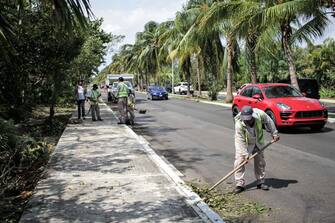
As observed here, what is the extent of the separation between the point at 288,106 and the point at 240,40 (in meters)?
11.0

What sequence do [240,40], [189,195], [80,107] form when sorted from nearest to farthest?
1. [189,195]
2. [80,107]
3. [240,40]

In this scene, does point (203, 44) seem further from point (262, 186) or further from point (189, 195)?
point (189, 195)

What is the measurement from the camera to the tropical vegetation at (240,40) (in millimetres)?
19422

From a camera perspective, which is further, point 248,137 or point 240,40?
point 240,40

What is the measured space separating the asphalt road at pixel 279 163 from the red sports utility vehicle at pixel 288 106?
412mm

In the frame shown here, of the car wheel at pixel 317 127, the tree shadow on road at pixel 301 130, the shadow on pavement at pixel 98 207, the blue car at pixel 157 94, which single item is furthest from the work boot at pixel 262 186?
the blue car at pixel 157 94

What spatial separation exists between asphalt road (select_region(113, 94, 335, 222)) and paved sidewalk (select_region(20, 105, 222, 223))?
80 cm

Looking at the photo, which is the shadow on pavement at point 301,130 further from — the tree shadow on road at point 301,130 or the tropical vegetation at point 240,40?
the tropical vegetation at point 240,40

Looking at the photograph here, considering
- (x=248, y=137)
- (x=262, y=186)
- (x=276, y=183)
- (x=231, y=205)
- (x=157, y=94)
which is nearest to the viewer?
(x=231, y=205)

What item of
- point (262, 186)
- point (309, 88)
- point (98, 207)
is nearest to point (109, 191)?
point (98, 207)

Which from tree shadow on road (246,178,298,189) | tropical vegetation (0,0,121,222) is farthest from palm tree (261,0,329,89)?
tree shadow on road (246,178,298,189)

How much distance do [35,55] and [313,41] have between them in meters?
12.0

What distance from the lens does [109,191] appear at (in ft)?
23.7

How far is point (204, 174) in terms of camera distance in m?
8.83
